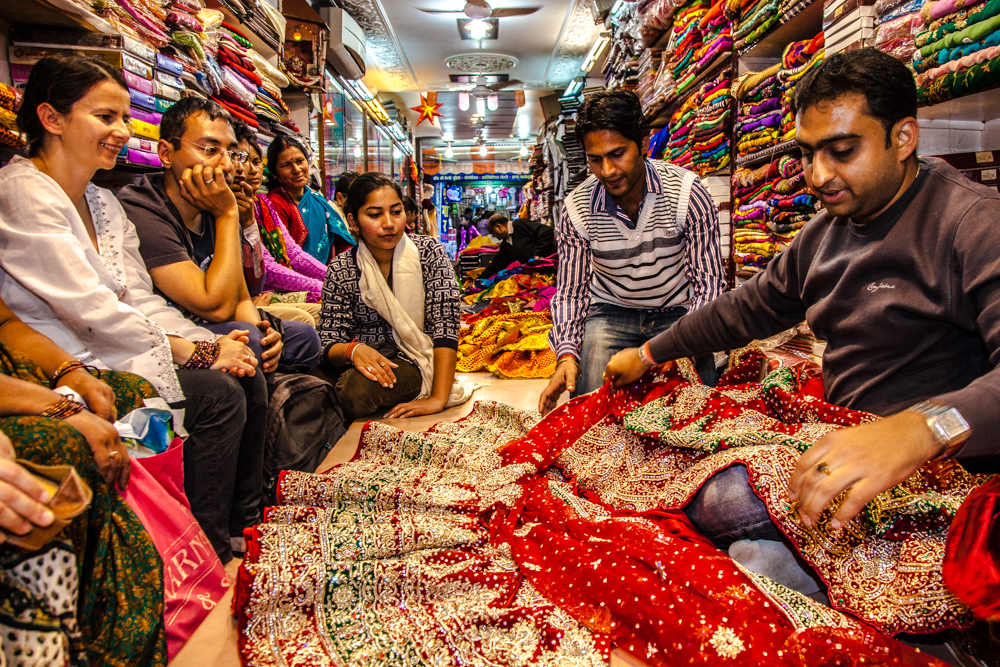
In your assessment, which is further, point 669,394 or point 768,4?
point 768,4

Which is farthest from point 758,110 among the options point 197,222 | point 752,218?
point 197,222

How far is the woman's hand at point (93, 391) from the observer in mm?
1207

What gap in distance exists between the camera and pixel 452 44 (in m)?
6.81

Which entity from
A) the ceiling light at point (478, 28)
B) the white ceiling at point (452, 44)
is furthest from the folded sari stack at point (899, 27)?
the ceiling light at point (478, 28)

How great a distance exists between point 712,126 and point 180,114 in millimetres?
2557

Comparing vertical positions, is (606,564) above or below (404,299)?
below

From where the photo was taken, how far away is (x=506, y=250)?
226 inches

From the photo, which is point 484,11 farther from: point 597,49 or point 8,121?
point 8,121

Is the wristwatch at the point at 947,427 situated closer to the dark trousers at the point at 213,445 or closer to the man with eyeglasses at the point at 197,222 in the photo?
the dark trousers at the point at 213,445

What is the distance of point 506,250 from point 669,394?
4330 mm

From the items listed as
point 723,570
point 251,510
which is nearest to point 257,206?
point 251,510

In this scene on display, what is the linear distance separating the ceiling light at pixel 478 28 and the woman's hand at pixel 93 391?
579 centimetres

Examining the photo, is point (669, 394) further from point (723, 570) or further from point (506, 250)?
point (506, 250)

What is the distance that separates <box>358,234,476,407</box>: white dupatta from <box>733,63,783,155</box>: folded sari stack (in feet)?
5.55
